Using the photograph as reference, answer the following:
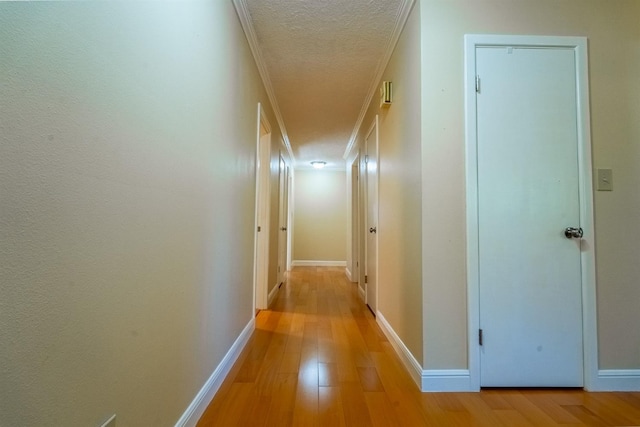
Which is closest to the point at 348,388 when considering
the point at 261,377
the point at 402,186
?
the point at 261,377

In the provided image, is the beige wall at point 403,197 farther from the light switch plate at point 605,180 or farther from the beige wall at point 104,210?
the beige wall at point 104,210

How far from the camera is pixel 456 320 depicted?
59.3 inches

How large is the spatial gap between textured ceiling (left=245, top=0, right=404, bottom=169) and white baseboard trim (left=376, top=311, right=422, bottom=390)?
2216 millimetres

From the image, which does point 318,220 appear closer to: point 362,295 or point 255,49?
point 362,295

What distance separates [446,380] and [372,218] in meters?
1.72

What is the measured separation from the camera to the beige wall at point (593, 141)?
1.51 meters

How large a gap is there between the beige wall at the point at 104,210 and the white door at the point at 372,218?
5.78 ft

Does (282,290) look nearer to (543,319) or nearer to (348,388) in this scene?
(348,388)

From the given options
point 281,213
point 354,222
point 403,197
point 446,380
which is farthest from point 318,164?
point 446,380

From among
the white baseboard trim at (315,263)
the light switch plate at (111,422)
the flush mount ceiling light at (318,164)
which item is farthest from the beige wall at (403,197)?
the white baseboard trim at (315,263)

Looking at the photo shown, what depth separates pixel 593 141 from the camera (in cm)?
158

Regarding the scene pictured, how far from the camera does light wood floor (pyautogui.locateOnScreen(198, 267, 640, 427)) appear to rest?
1.26 metres

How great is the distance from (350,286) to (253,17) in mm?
3600

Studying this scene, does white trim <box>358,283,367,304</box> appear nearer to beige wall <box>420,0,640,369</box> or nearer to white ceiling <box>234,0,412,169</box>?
beige wall <box>420,0,640,369</box>
